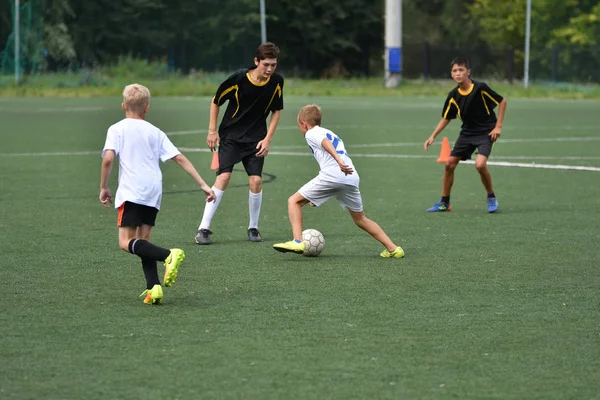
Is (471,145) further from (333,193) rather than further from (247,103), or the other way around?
(333,193)

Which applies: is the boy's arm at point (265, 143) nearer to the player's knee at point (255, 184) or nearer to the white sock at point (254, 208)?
the player's knee at point (255, 184)

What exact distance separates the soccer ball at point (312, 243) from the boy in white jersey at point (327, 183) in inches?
3.7

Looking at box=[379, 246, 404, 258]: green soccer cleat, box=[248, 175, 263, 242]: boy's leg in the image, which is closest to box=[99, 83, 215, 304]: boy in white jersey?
box=[379, 246, 404, 258]: green soccer cleat

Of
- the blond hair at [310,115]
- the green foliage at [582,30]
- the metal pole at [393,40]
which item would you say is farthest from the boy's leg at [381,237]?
the green foliage at [582,30]

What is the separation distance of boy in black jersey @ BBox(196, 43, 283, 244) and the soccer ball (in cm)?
101

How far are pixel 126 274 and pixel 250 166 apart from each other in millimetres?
2522

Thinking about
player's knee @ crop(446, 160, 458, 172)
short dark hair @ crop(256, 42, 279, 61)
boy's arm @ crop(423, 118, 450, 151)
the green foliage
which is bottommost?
the green foliage

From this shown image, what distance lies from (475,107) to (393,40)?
40.7 metres

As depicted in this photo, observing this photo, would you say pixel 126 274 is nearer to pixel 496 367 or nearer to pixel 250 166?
pixel 250 166

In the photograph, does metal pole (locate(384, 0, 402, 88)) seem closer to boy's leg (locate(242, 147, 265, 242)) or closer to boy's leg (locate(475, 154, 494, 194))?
boy's leg (locate(475, 154, 494, 194))

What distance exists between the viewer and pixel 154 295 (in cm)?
800

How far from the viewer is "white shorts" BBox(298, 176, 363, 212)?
10148 millimetres

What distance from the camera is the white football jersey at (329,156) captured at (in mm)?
9953

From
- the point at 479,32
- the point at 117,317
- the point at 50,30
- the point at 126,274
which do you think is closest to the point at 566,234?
the point at 126,274
